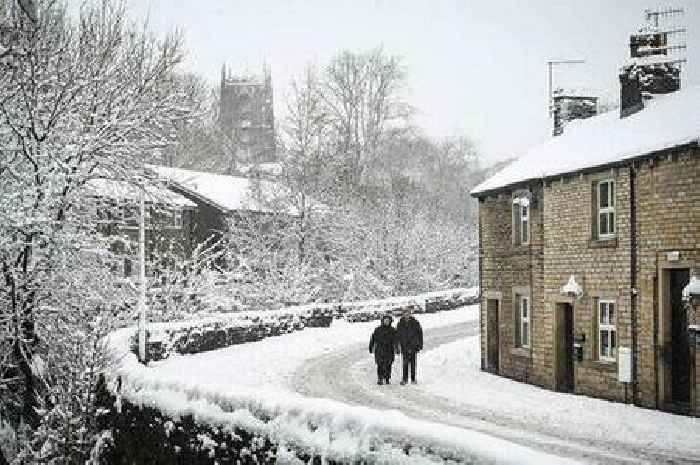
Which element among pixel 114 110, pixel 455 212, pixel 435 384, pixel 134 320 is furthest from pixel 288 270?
pixel 455 212

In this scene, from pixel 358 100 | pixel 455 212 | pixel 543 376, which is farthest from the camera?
pixel 455 212

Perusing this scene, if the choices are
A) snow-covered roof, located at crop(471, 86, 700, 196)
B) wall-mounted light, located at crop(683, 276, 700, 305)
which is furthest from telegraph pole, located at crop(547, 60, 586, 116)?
wall-mounted light, located at crop(683, 276, 700, 305)

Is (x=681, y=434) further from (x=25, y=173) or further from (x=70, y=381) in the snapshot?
(x=25, y=173)

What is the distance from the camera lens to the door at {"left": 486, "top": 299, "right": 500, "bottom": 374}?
81.6ft

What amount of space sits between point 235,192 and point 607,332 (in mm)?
36726

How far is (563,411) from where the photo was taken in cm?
1747

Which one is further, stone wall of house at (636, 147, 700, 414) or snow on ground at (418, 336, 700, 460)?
stone wall of house at (636, 147, 700, 414)

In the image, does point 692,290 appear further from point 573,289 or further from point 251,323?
point 251,323

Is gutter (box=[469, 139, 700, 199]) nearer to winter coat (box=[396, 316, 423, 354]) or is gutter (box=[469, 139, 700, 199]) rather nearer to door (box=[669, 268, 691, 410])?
door (box=[669, 268, 691, 410])

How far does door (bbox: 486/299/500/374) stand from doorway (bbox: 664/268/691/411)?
302 inches

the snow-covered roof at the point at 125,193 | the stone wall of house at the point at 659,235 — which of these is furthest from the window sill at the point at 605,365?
the snow-covered roof at the point at 125,193

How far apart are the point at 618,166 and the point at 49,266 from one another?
13.1 m

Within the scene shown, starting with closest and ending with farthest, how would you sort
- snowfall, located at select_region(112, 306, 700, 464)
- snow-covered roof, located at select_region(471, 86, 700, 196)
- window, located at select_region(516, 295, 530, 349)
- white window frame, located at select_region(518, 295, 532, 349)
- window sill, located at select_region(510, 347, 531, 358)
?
snowfall, located at select_region(112, 306, 700, 464), snow-covered roof, located at select_region(471, 86, 700, 196), window sill, located at select_region(510, 347, 531, 358), white window frame, located at select_region(518, 295, 532, 349), window, located at select_region(516, 295, 530, 349)

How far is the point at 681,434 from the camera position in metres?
14.6
